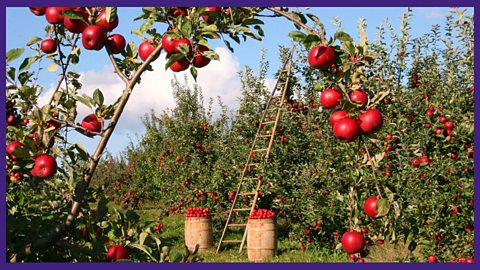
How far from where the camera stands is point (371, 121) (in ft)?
4.90

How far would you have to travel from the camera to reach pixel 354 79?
5.05 ft

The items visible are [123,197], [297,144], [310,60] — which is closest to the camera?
[310,60]

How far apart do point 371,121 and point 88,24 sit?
33.5 inches

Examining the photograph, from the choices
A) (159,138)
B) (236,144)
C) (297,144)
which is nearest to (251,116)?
(236,144)

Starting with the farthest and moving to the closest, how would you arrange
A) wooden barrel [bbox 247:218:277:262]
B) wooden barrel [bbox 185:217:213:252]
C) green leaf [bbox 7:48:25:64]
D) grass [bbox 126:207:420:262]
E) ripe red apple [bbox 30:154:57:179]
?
wooden barrel [bbox 185:217:213:252]
wooden barrel [bbox 247:218:277:262]
grass [bbox 126:207:420:262]
green leaf [bbox 7:48:25:64]
ripe red apple [bbox 30:154:57:179]

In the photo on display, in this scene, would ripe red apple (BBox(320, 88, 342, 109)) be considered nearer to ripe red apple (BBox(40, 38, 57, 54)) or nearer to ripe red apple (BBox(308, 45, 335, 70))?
ripe red apple (BBox(308, 45, 335, 70))

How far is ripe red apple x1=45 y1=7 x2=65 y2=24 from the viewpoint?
5.16 ft

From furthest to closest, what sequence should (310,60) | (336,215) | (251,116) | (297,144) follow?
1. (251,116)
2. (297,144)
3. (336,215)
4. (310,60)

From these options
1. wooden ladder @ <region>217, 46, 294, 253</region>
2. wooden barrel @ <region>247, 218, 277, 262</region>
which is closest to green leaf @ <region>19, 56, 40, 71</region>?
wooden barrel @ <region>247, 218, 277, 262</region>

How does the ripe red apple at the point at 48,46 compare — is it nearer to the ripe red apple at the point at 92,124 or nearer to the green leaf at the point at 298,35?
the ripe red apple at the point at 92,124

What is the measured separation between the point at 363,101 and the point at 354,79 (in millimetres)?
69

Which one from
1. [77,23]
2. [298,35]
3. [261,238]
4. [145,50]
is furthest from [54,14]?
[261,238]

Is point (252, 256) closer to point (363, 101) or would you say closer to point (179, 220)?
point (179, 220)

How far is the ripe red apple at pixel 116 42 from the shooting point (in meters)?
1.64
